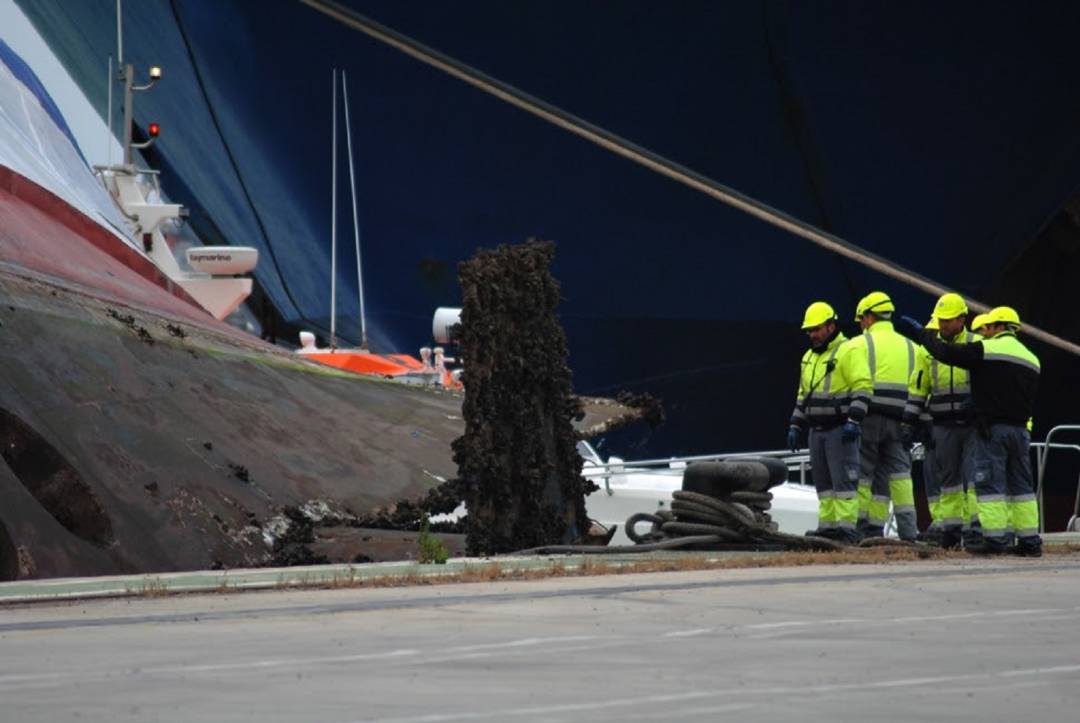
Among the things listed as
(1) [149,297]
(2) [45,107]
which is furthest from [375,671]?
(2) [45,107]

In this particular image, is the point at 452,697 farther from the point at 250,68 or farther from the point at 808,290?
the point at 250,68

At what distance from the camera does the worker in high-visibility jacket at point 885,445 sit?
40.0ft

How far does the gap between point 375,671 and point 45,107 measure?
13.0 metres

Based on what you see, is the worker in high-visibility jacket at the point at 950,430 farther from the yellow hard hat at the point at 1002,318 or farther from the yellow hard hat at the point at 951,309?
the yellow hard hat at the point at 1002,318

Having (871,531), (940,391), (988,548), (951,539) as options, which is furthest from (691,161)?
(988,548)

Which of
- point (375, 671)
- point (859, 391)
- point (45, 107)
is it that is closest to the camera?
point (375, 671)

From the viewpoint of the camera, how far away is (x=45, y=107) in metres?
17.4

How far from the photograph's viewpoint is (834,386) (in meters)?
12.3

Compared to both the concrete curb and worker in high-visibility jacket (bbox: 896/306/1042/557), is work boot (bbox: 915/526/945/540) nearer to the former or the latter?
worker in high-visibility jacket (bbox: 896/306/1042/557)

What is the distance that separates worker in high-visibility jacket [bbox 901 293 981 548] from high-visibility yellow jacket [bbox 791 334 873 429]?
34cm

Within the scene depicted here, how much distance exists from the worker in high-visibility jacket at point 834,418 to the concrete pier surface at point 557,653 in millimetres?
3527

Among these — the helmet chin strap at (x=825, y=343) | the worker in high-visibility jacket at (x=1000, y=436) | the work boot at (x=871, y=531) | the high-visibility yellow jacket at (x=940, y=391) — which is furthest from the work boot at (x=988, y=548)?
the helmet chin strap at (x=825, y=343)

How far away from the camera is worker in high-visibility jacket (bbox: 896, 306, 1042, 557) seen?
1104cm

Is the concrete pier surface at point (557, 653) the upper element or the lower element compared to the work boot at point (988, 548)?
lower
